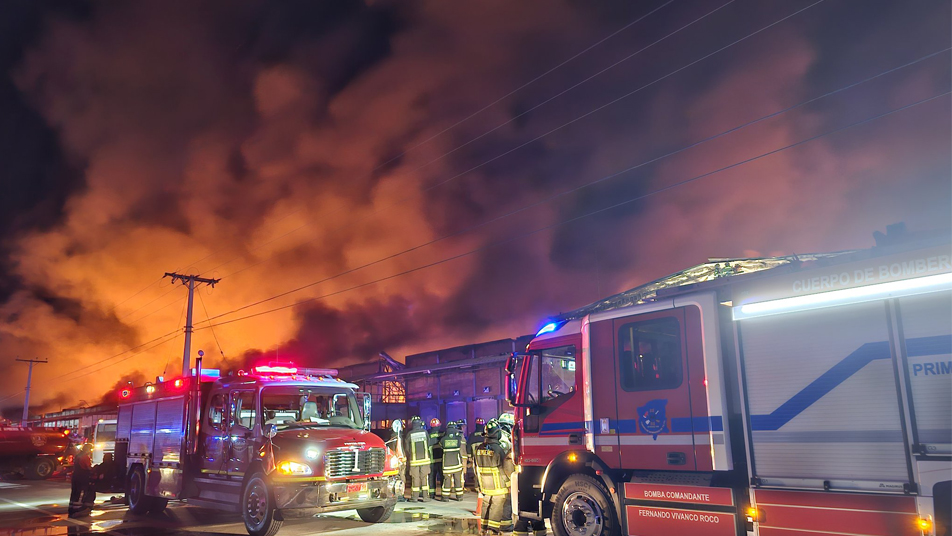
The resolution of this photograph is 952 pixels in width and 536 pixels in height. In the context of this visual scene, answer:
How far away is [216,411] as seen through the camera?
1244 centimetres

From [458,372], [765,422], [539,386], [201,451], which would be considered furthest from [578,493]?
[458,372]

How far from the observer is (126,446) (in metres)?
15.4

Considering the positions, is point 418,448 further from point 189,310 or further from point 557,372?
point 189,310

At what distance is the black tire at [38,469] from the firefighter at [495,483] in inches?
1014

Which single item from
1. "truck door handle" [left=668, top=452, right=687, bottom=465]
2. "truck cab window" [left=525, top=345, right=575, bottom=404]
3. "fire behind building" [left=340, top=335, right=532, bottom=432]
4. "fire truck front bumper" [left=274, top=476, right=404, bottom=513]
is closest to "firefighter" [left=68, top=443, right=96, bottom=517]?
"fire truck front bumper" [left=274, top=476, right=404, bottom=513]

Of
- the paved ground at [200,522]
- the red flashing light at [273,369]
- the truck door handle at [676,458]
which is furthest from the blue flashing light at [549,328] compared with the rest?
the red flashing light at [273,369]

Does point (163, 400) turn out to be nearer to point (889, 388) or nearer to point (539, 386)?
point (539, 386)

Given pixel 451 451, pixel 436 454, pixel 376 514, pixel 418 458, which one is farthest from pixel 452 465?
pixel 376 514

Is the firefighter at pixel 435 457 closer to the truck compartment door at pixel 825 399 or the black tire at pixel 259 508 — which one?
the black tire at pixel 259 508

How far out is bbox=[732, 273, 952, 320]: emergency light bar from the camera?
6203mm

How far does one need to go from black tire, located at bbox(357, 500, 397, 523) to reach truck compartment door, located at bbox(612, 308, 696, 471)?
512 centimetres

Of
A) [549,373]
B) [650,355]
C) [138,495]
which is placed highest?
[650,355]

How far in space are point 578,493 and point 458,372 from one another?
1911cm

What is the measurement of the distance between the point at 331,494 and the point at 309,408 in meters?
1.86
